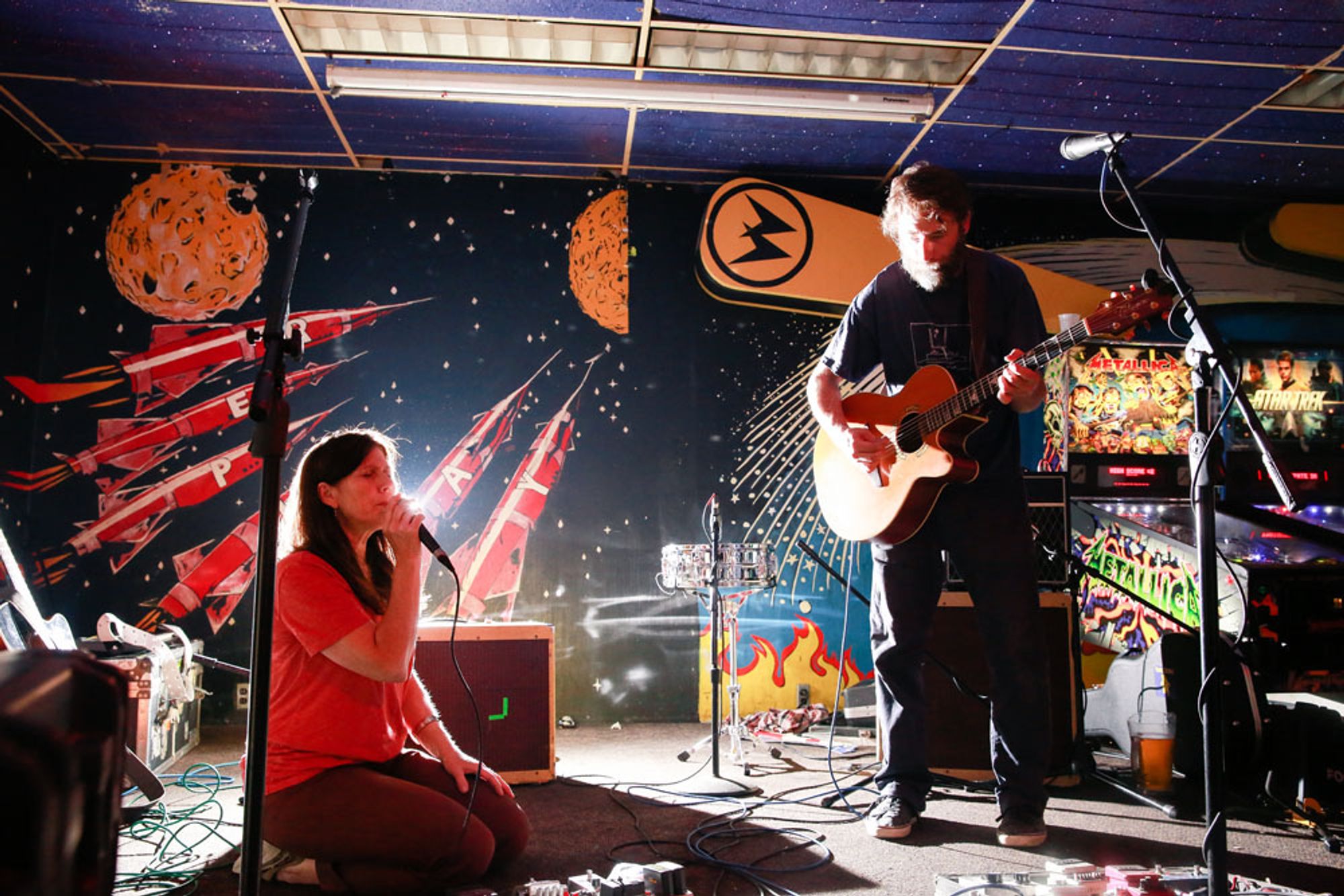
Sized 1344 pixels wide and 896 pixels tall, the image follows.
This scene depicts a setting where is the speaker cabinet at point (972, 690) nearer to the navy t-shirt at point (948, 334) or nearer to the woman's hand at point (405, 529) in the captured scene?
the navy t-shirt at point (948, 334)

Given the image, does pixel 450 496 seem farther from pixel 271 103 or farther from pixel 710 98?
pixel 710 98

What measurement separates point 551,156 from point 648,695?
282 centimetres

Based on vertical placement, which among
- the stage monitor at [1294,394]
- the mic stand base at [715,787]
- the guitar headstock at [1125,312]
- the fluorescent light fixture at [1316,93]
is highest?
the fluorescent light fixture at [1316,93]

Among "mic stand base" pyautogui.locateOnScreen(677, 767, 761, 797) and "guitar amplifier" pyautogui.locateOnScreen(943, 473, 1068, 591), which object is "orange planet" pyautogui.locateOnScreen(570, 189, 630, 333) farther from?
"mic stand base" pyautogui.locateOnScreen(677, 767, 761, 797)

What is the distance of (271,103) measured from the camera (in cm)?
402

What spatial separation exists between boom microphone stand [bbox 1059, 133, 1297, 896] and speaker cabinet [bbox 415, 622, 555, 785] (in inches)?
86.9

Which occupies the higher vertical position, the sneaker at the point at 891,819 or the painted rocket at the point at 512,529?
the painted rocket at the point at 512,529

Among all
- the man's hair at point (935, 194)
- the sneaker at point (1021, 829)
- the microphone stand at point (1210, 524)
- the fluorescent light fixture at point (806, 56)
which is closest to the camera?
the microphone stand at point (1210, 524)

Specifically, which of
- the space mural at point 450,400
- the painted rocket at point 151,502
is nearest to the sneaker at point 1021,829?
the space mural at point 450,400

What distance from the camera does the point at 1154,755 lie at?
3086mm

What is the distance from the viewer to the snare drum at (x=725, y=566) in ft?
11.8

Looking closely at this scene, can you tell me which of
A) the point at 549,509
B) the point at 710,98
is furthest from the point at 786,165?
the point at 549,509

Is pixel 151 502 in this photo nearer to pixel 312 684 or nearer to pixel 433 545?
pixel 312 684

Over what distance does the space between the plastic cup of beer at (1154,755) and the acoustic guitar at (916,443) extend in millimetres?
1313
